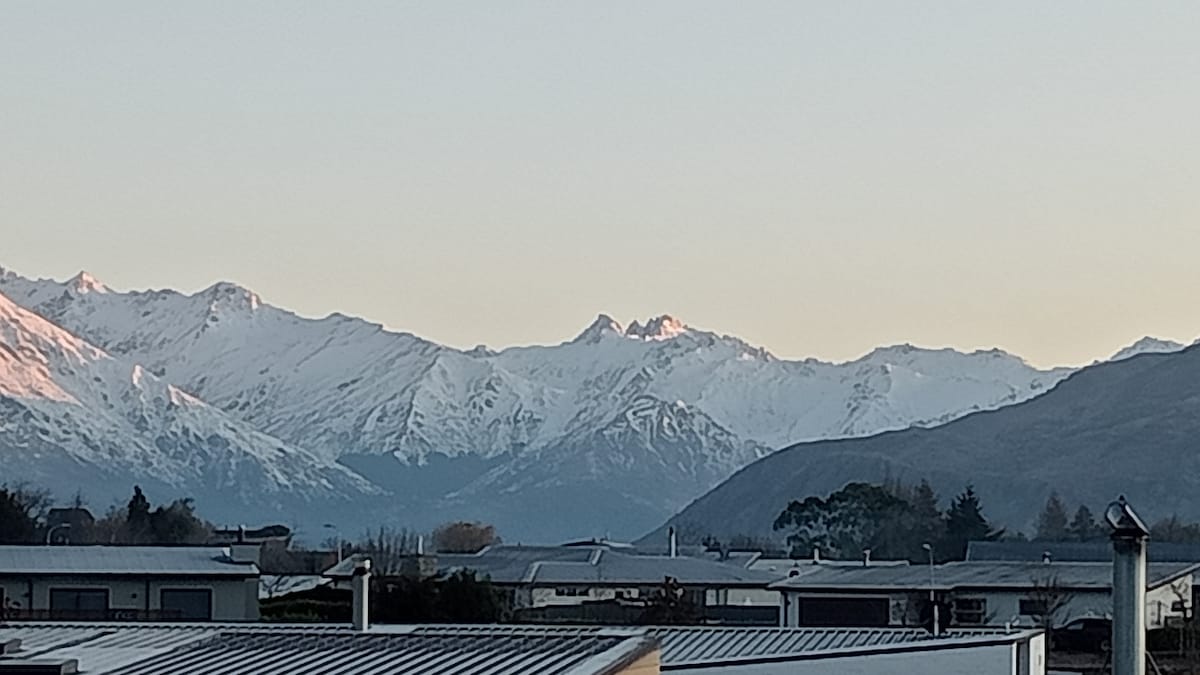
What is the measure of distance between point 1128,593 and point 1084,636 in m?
35.7

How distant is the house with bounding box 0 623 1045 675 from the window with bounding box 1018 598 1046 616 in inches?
A: 856

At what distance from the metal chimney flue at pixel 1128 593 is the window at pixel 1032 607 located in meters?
36.5

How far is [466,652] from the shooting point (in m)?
25.5

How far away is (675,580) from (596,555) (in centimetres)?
1082

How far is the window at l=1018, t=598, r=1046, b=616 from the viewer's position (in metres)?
57.7

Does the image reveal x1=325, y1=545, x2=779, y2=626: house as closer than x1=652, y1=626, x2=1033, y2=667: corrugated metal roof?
No

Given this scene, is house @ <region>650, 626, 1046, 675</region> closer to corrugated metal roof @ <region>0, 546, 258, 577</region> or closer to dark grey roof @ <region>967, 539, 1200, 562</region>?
corrugated metal roof @ <region>0, 546, 258, 577</region>

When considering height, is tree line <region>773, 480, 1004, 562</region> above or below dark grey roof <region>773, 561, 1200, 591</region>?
above

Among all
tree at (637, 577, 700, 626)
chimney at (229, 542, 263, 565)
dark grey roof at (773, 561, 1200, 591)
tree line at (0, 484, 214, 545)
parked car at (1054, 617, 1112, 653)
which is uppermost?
tree line at (0, 484, 214, 545)

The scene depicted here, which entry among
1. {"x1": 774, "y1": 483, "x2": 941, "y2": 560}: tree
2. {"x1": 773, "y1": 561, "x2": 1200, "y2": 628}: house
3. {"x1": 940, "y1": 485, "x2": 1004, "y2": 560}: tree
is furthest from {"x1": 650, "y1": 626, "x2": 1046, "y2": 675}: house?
{"x1": 774, "y1": 483, "x2": 941, "y2": 560}: tree

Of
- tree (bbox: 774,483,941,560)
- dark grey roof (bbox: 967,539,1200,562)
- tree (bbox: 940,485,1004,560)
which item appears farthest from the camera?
tree (bbox: 774,483,941,560)

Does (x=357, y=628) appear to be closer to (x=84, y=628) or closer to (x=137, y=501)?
→ (x=84, y=628)

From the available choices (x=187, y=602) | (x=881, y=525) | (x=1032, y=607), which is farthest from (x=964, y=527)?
(x=187, y=602)

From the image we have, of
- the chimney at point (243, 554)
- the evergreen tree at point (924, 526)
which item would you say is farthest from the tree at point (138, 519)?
the chimney at point (243, 554)
